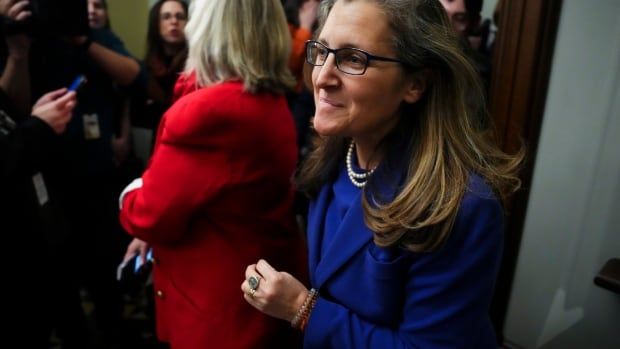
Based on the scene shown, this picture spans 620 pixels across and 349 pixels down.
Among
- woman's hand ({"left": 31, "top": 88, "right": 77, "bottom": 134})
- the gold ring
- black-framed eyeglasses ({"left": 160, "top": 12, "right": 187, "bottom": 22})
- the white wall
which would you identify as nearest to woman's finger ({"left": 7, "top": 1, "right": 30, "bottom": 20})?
woman's hand ({"left": 31, "top": 88, "right": 77, "bottom": 134})

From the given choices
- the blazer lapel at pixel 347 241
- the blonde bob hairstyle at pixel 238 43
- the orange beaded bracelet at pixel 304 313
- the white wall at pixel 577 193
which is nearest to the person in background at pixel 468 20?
the white wall at pixel 577 193

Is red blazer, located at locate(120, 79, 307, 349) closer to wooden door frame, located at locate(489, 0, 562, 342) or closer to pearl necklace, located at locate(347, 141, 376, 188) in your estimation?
pearl necklace, located at locate(347, 141, 376, 188)

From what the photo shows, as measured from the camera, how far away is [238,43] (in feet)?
4.13

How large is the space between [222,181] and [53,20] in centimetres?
93

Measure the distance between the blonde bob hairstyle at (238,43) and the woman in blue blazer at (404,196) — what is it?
0.38 metres

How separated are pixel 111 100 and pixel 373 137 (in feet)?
5.17

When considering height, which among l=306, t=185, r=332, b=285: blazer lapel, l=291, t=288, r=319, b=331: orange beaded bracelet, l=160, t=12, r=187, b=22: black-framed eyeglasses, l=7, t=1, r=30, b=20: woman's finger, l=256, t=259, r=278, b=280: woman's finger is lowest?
l=291, t=288, r=319, b=331: orange beaded bracelet

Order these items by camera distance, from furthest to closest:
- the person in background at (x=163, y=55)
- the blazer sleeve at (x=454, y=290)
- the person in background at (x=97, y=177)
A: the person in background at (x=163, y=55), the person in background at (x=97, y=177), the blazer sleeve at (x=454, y=290)

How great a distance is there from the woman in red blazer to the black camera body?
59 centimetres

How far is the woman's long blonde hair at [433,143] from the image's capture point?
0.76 meters

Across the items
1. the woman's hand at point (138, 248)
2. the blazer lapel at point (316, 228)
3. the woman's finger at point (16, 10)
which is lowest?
the woman's hand at point (138, 248)

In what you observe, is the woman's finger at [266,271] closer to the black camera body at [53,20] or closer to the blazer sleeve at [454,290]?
the blazer sleeve at [454,290]

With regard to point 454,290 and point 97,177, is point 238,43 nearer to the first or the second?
point 454,290

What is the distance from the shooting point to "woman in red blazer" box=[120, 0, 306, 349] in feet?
3.89
